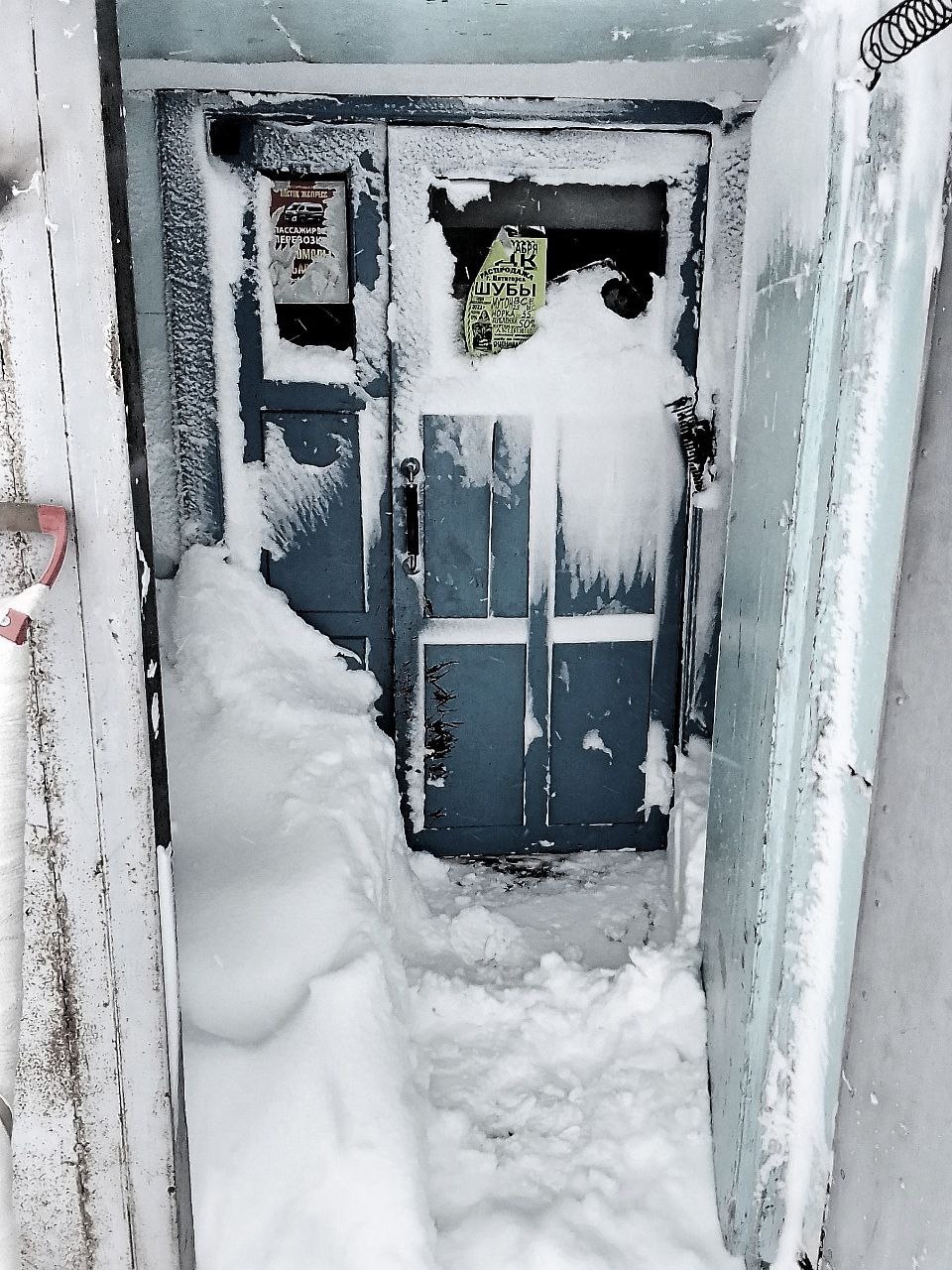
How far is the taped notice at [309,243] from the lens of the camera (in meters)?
2.35

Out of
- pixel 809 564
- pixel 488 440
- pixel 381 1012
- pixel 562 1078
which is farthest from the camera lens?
pixel 488 440

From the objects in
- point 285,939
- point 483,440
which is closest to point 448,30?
point 483,440

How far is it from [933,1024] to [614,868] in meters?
1.71

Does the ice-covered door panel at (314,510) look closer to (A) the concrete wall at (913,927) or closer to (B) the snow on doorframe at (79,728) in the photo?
(B) the snow on doorframe at (79,728)

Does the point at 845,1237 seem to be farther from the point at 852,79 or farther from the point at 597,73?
the point at 597,73

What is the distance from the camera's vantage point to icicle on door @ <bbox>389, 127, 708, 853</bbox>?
2.40 m

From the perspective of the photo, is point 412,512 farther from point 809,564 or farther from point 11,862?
point 11,862

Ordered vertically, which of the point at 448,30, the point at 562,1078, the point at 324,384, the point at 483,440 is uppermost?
the point at 448,30

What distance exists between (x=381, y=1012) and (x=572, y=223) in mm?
2074

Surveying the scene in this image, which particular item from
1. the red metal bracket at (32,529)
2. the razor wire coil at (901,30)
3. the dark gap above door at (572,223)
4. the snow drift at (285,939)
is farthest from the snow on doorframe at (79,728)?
the dark gap above door at (572,223)

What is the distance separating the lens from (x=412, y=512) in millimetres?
2586

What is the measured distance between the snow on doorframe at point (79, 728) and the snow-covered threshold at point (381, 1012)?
25 centimetres

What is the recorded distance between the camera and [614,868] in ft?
9.36

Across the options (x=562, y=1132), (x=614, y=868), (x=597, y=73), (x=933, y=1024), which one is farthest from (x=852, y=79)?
(x=614, y=868)
